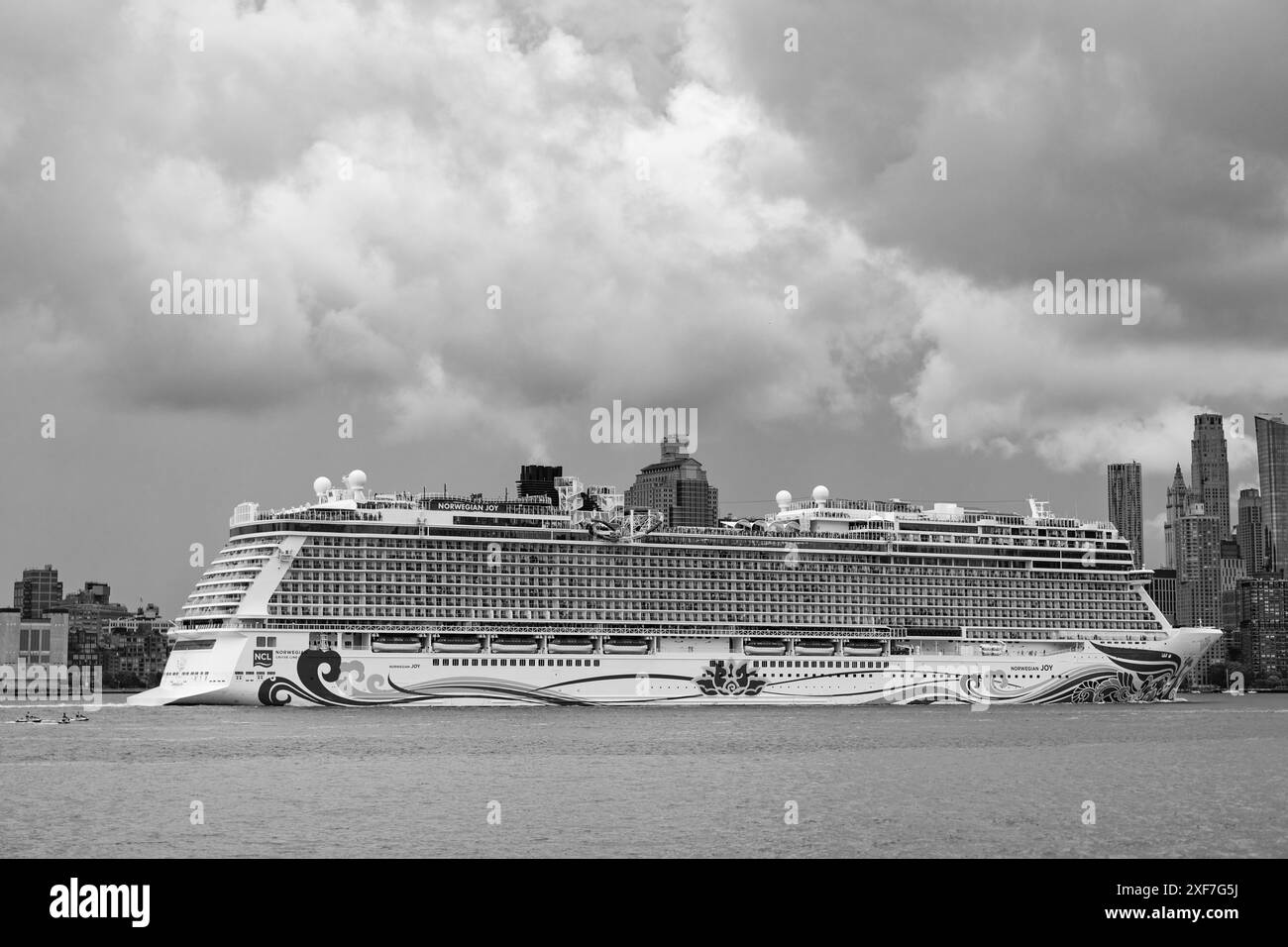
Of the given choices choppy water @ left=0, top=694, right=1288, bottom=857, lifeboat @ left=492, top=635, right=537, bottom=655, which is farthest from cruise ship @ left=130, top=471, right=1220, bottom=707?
choppy water @ left=0, top=694, right=1288, bottom=857

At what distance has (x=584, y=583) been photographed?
9788cm

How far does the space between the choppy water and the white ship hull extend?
→ 118 inches

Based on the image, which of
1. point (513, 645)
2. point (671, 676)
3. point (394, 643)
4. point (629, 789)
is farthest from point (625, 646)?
point (629, 789)

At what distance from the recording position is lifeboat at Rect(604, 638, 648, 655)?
96000 millimetres

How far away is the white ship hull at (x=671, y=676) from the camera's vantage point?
86250mm

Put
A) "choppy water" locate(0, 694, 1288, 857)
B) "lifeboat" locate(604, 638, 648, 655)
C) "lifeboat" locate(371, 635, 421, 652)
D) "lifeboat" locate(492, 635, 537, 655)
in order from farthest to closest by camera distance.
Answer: "lifeboat" locate(604, 638, 648, 655) < "lifeboat" locate(492, 635, 537, 655) < "lifeboat" locate(371, 635, 421, 652) < "choppy water" locate(0, 694, 1288, 857)

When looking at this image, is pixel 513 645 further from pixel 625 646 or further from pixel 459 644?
pixel 625 646

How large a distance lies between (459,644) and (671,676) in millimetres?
13644

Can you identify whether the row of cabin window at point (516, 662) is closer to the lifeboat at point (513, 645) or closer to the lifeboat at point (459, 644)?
the lifeboat at point (459, 644)

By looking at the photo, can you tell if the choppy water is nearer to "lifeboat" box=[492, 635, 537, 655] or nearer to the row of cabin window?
the row of cabin window

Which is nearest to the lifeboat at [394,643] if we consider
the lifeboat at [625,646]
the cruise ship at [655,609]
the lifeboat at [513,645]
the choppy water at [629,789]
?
the cruise ship at [655,609]

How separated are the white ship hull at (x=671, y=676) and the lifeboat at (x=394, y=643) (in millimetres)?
1080
